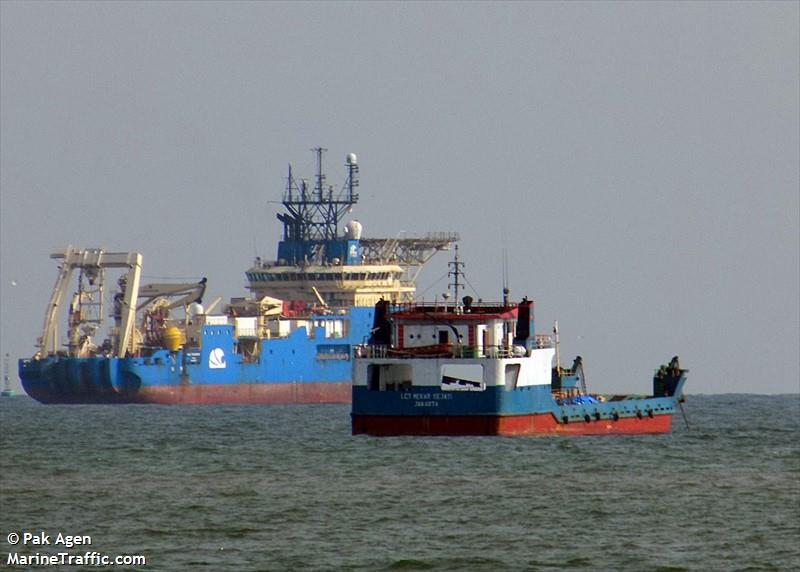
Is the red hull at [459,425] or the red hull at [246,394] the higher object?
the red hull at [246,394]

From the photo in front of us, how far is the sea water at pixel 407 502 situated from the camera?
32156 millimetres

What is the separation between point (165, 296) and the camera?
112 m

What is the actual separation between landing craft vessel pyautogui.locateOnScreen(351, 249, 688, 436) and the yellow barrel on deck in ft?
154

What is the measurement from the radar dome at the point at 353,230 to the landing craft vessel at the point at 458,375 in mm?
60432

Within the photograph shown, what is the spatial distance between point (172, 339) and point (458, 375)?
52.0 metres

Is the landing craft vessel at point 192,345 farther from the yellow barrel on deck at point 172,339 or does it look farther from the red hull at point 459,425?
the red hull at point 459,425

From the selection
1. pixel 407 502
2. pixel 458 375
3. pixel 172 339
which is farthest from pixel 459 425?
pixel 172 339

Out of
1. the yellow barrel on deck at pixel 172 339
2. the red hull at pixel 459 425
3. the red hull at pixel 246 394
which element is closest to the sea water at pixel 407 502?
the red hull at pixel 459 425

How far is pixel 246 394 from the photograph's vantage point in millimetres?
106500

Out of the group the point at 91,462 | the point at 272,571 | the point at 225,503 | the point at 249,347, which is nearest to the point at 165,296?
the point at 249,347

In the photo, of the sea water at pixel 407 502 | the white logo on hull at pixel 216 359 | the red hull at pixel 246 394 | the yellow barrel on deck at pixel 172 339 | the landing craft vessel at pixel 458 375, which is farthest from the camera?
the white logo on hull at pixel 216 359

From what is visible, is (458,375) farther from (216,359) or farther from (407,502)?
(216,359)

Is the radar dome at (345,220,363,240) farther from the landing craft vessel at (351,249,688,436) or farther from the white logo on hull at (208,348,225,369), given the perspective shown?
the landing craft vessel at (351,249,688,436)

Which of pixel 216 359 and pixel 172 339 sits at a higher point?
pixel 172 339
